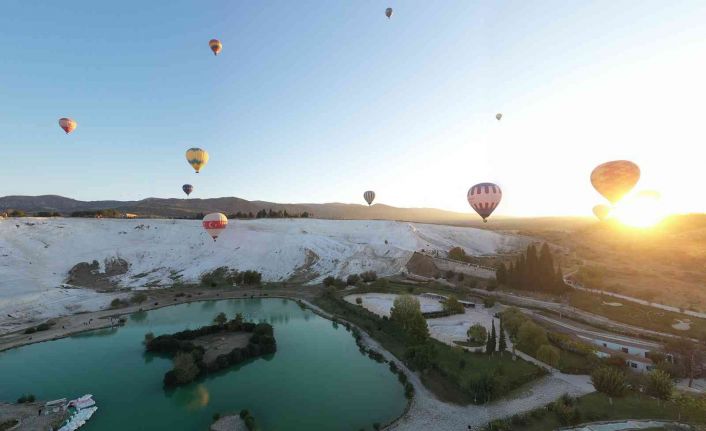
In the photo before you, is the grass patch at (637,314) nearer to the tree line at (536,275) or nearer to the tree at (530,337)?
the tree line at (536,275)

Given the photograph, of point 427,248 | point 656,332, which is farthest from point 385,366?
point 427,248

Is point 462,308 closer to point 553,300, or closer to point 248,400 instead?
point 553,300

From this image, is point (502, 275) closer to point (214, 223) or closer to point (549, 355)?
point (549, 355)

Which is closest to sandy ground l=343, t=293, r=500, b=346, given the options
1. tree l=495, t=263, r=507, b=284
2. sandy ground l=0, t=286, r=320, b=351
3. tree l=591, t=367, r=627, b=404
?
tree l=495, t=263, r=507, b=284

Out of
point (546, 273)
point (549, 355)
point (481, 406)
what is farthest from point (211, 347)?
point (546, 273)

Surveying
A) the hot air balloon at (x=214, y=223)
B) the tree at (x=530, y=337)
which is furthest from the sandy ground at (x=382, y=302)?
the hot air balloon at (x=214, y=223)

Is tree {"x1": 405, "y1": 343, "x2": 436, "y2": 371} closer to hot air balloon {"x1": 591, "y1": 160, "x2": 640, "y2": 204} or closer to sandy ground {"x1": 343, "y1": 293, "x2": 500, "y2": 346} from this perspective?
sandy ground {"x1": 343, "y1": 293, "x2": 500, "y2": 346}
